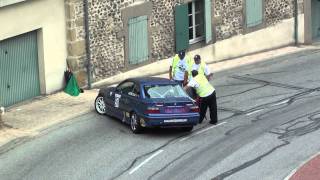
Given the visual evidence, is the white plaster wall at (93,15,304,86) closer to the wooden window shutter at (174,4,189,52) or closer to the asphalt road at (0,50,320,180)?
the wooden window shutter at (174,4,189,52)

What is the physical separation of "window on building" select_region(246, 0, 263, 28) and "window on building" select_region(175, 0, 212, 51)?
2.72 meters

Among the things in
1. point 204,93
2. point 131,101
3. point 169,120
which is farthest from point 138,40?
point 169,120

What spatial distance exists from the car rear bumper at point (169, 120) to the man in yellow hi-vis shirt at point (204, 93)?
1.21m

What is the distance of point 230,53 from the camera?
3061cm

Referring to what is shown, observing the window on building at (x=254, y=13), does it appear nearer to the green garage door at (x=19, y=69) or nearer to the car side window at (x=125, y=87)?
the green garage door at (x=19, y=69)

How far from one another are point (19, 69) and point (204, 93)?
20.5 ft

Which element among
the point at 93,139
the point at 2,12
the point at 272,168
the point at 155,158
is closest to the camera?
the point at 272,168

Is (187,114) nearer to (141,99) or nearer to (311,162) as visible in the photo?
(141,99)

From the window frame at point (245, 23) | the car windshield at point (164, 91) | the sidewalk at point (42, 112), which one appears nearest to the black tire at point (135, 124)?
the car windshield at point (164, 91)

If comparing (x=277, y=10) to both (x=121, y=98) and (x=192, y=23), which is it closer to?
(x=192, y=23)

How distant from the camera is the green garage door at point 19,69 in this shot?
21578 mm

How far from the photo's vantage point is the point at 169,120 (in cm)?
1802

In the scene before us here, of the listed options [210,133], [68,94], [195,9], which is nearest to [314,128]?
[210,133]

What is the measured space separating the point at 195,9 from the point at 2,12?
33.6ft
